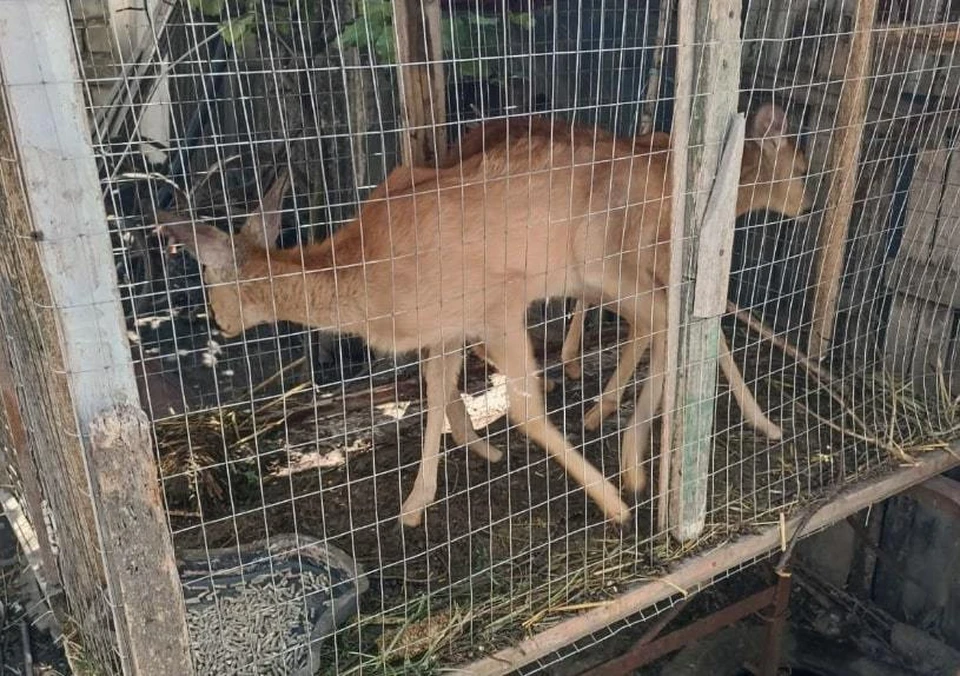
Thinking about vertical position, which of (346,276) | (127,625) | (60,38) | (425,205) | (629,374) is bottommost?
(629,374)

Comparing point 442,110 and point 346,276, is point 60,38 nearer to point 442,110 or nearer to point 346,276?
point 346,276

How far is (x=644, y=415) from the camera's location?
12.2 ft

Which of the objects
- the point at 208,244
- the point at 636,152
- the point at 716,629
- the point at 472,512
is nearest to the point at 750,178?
the point at 636,152

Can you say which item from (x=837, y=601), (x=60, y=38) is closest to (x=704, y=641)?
(x=837, y=601)

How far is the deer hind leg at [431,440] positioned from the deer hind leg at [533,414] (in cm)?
32

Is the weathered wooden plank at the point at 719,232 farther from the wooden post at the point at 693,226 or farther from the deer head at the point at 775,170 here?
the deer head at the point at 775,170

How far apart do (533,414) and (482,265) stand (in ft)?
2.08

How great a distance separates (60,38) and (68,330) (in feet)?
1.98

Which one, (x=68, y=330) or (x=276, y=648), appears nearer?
(x=68, y=330)

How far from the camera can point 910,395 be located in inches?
169

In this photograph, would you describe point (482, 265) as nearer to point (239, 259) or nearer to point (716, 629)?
point (239, 259)

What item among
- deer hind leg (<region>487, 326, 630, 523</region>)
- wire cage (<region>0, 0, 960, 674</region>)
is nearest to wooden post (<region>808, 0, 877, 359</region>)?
wire cage (<region>0, 0, 960, 674</region>)

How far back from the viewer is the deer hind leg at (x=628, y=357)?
12.2 feet

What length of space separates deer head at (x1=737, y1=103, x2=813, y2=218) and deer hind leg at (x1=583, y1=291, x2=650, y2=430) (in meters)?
0.65
